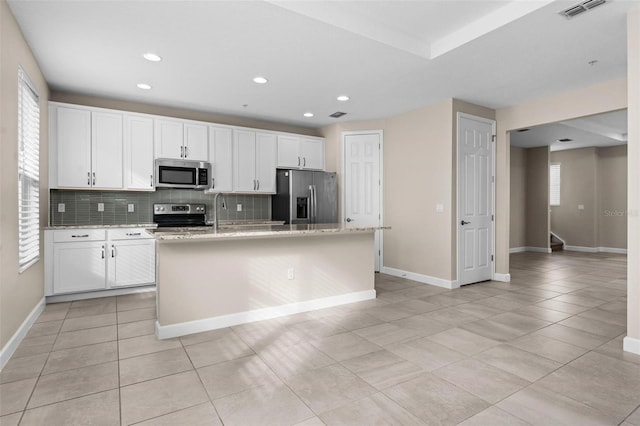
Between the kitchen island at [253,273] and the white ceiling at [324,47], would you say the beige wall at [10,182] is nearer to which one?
the white ceiling at [324,47]

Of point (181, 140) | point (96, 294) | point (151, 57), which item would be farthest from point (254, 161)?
point (96, 294)

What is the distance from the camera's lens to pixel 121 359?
8.38ft

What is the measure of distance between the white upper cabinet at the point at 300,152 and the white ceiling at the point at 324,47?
1271 millimetres

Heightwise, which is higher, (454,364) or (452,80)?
(452,80)

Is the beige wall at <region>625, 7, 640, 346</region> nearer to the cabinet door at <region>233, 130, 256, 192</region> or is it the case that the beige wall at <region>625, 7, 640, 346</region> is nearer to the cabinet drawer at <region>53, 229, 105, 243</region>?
the cabinet door at <region>233, 130, 256, 192</region>

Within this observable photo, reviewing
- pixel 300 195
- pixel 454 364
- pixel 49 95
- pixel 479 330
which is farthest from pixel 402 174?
pixel 49 95

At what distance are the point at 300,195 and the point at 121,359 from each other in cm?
350

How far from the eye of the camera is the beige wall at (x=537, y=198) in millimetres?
8641

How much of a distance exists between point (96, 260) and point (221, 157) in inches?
84.8

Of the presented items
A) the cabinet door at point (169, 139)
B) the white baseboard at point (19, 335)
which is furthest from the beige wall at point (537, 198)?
the white baseboard at point (19, 335)

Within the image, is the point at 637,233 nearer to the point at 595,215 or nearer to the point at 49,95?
the point at 49,95

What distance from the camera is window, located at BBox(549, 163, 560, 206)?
936 cm

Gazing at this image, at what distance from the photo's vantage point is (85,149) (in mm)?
4320

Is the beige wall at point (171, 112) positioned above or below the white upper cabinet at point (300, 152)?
above
